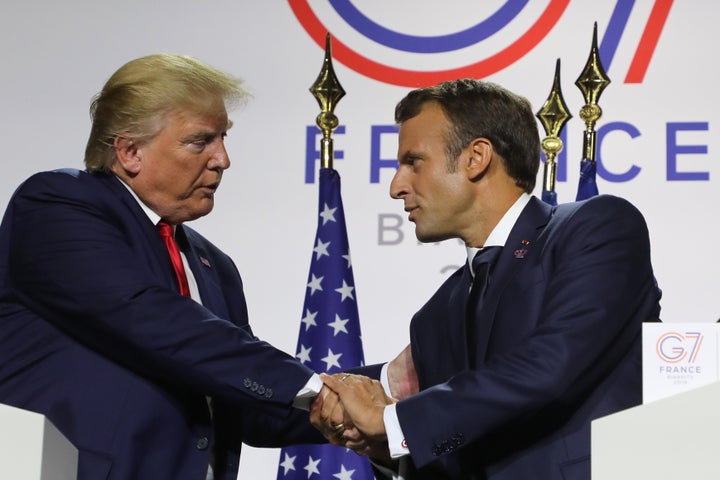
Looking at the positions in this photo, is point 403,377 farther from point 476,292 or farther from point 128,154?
point 128,154

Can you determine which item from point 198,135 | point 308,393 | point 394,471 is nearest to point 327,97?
point 198,135

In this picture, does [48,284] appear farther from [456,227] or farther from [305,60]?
[305,60]

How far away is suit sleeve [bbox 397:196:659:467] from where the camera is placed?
296cm

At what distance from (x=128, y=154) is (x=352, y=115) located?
1.87 meters

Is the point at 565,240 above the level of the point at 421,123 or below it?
below

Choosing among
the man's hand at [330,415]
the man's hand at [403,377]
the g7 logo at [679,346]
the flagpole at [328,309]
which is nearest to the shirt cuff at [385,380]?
the man's hand at [403,377]

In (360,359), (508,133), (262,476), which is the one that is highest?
(508,133)

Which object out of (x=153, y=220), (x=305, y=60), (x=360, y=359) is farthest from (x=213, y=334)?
(x=305, y=60)

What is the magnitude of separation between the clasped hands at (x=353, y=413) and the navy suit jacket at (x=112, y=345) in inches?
7.6

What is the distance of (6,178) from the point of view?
5.40m

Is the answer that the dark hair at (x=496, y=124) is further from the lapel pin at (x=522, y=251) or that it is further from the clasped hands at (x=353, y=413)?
the clasped hands at (x=353, y=413)

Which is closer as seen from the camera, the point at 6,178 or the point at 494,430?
the point at 494,430

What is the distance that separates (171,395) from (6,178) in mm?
2471

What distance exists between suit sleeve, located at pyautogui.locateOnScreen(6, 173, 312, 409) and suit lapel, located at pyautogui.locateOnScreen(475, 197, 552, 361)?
0.50 metres
